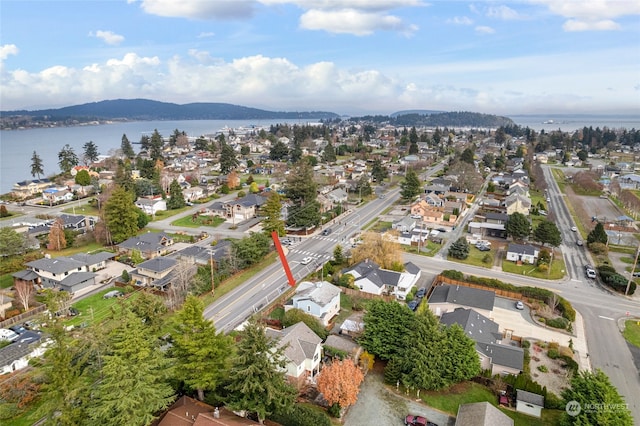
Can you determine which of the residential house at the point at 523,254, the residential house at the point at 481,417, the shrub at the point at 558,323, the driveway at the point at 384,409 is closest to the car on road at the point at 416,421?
the driveway at the point at 384,409

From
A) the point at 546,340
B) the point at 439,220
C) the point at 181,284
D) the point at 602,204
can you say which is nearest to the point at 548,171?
the point at 602,204

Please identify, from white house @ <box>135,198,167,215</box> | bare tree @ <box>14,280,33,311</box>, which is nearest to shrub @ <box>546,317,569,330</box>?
bare tree @ <box>14,280,33,311</box>

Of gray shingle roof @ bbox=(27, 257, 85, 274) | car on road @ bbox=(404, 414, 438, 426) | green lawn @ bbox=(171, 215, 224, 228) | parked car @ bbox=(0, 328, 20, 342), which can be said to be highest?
gray shingle roof @ bbox=(27, 257, 85, 274)

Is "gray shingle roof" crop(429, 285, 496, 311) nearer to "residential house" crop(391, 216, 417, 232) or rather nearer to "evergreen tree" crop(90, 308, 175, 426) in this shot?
"residential house" crop(391, 216, 417, 232)

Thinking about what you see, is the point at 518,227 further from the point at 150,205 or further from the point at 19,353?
the point at 150,205

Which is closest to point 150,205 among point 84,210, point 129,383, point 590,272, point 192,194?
point 192,194

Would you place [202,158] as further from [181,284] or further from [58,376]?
[58,376]

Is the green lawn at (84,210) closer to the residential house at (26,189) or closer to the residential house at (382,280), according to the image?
the residential house at (26,189)
